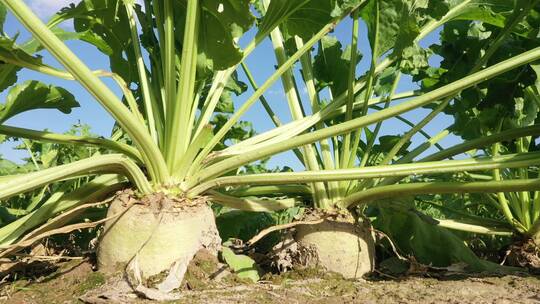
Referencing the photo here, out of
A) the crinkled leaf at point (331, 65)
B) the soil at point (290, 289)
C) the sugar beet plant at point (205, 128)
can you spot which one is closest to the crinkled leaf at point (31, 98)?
the sugar beet plant at point (205, 128)

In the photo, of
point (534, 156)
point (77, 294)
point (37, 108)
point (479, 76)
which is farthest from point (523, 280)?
point (37, 108)

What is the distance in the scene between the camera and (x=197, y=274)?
1.93m

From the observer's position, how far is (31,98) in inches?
97.4

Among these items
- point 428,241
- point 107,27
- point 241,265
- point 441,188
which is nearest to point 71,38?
point 107,27

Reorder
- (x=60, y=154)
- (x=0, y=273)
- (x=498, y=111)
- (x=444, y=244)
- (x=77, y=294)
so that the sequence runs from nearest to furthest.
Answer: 1. (x=77, y=294)
2. (x=0, y=273)
3. (x=444, y=244)
4. (x=498, y=111)
5. (x=60, y=154)

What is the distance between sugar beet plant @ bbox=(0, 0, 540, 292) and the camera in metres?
1.91

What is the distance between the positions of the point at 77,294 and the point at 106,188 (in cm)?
53

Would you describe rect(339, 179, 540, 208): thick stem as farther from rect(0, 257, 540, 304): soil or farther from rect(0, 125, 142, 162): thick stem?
rect(0, 125, 142, 162): thick stem

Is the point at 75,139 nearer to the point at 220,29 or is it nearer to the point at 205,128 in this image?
the point at 205,128

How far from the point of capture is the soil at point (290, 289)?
1734mm

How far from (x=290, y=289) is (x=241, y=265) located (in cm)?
32

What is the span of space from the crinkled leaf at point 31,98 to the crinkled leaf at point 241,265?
3.96 feet

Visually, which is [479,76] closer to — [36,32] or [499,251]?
[36,32]

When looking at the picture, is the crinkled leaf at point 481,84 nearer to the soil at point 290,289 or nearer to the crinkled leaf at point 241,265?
the soil at point 290,289
